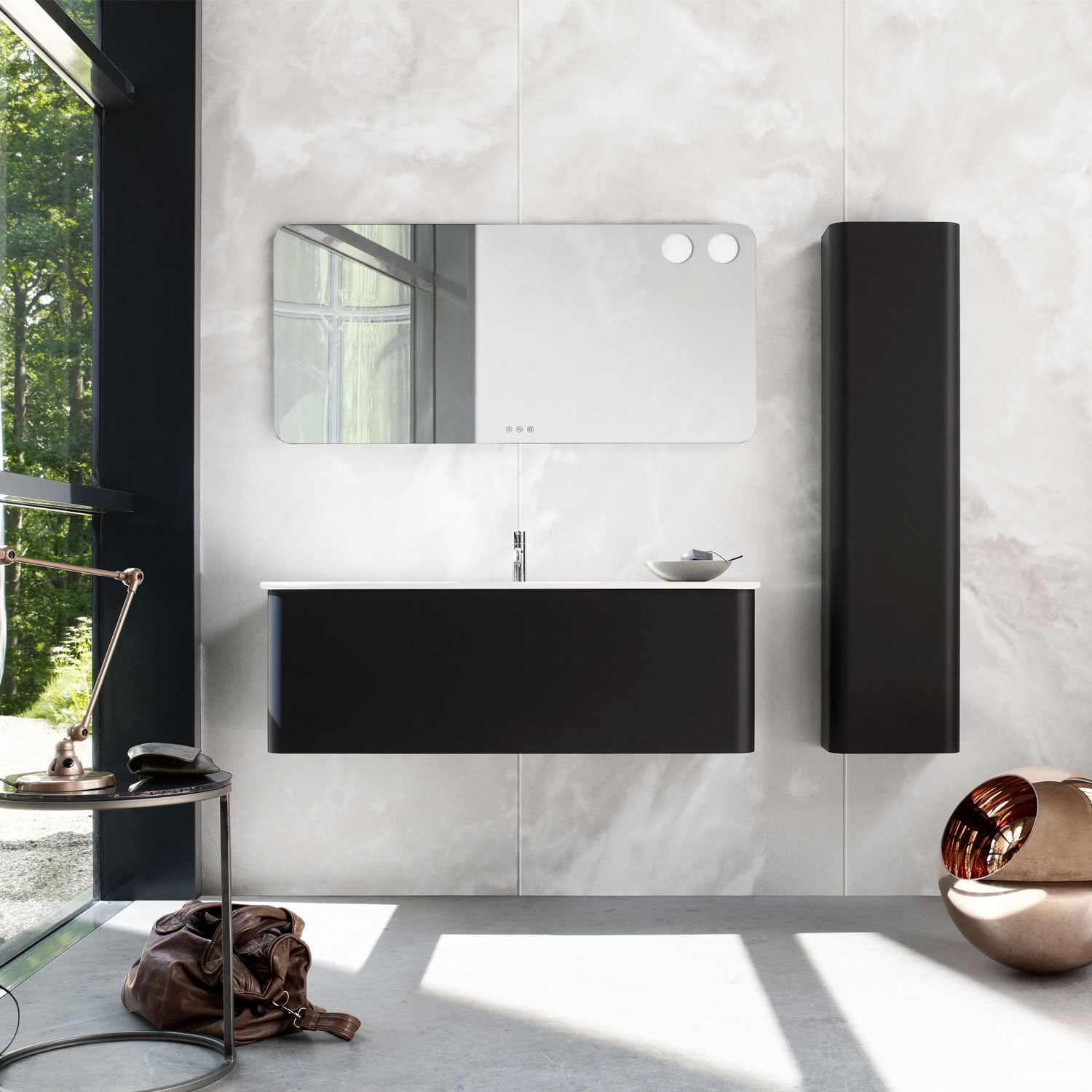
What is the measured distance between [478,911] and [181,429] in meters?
1.65

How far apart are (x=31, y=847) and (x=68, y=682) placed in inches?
16.3

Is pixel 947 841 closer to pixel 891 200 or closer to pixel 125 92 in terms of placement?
pixel 891 200

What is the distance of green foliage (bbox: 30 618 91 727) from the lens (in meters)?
2.53

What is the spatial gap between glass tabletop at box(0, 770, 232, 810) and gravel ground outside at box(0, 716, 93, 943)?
0.48 meters

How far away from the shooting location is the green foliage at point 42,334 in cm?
241

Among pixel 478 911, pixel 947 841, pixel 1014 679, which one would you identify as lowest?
pixel 478 911

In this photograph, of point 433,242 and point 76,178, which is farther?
point 433,242

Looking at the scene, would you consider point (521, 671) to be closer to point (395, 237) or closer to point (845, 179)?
point (395, 237)

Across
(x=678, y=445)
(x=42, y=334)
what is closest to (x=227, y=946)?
(x=42, y=334)

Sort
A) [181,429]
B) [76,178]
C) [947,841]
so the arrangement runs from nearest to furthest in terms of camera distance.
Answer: [947,841]
[76,178]
[181,429]

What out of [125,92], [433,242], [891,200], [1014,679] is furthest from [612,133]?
[1014,679]

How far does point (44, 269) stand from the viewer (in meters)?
2.60

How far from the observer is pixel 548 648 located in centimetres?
264

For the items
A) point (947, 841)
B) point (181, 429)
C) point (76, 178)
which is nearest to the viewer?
point (947, 841)
